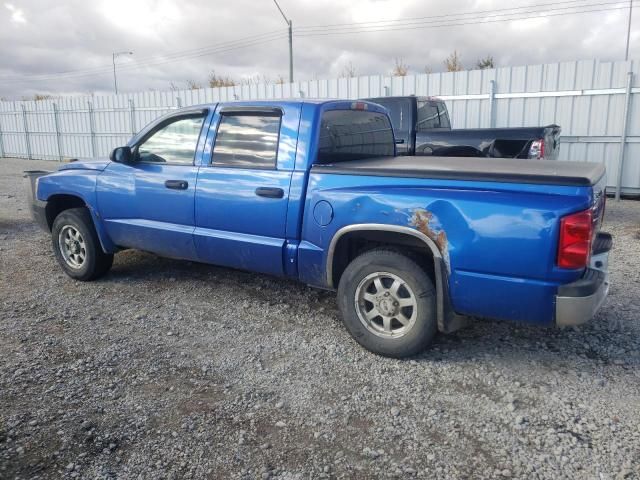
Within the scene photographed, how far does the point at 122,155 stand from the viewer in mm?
4801

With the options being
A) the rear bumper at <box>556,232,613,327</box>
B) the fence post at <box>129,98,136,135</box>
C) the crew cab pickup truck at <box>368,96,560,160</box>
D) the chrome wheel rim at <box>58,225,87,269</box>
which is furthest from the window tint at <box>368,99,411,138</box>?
the fence post at <box>129,98,136,135</box>

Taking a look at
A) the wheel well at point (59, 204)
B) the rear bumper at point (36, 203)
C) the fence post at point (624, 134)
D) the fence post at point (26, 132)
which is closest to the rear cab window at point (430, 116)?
the fence post at point (624, 134)

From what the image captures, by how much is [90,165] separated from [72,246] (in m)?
0.90

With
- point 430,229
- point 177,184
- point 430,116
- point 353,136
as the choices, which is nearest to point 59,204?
point 177,184

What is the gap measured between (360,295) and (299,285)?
5.24 ft

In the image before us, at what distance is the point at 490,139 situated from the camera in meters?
7.79

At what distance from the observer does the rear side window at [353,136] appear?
162 inches

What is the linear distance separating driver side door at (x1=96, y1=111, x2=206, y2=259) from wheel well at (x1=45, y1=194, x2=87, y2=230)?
61 cm

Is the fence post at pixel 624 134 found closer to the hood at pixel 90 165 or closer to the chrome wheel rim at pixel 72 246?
the hood at pixel 90 165

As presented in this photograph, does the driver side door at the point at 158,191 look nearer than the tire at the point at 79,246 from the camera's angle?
Yes

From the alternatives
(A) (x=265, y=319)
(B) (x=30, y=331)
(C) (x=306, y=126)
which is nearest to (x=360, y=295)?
(A) (x=265, y=319)

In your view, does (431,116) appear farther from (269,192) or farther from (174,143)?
(269,192)

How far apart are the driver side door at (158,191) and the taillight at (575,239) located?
292 centimetres

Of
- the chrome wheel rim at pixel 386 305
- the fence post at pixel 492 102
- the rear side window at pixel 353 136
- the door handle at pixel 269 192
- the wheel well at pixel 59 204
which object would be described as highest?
the fence post at pixel 492 102
